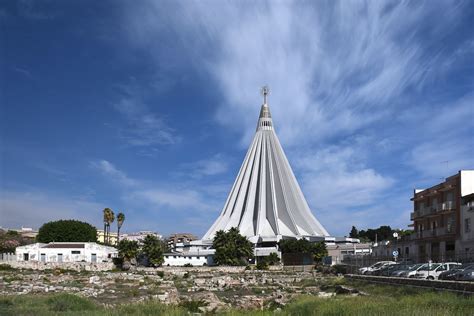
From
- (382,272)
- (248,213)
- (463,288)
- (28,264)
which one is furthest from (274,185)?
(463,288)

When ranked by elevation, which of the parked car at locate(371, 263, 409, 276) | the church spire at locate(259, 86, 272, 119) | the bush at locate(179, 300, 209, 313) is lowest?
the parked car at locate(371, 263, 409, 276)

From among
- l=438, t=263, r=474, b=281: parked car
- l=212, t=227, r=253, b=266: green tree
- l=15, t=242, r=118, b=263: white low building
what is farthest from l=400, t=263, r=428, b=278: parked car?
l=15, t=242, r=118, b=263: white low building

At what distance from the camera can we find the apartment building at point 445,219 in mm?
34781

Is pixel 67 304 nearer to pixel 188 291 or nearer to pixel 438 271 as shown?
pixel 188 291

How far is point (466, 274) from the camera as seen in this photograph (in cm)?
2094

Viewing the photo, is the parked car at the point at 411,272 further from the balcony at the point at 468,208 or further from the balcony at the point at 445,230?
the balcony at the point at 445,230

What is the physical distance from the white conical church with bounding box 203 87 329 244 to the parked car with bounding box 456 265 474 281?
2225 inches

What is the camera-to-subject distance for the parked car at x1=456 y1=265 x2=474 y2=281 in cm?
2051

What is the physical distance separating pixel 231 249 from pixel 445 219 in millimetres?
24490

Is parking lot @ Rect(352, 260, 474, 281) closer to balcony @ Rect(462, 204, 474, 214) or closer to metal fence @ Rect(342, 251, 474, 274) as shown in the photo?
metal fence @ Rect(342, 251, 474, 274)

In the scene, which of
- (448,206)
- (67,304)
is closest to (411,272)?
(448,206)

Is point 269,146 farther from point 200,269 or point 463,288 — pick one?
point 463,288

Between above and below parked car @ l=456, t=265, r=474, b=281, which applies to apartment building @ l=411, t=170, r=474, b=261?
above

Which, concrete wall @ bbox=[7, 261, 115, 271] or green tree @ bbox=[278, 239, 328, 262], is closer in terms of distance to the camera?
concrete wall @ bbox=[7, 261, 115, 271]
